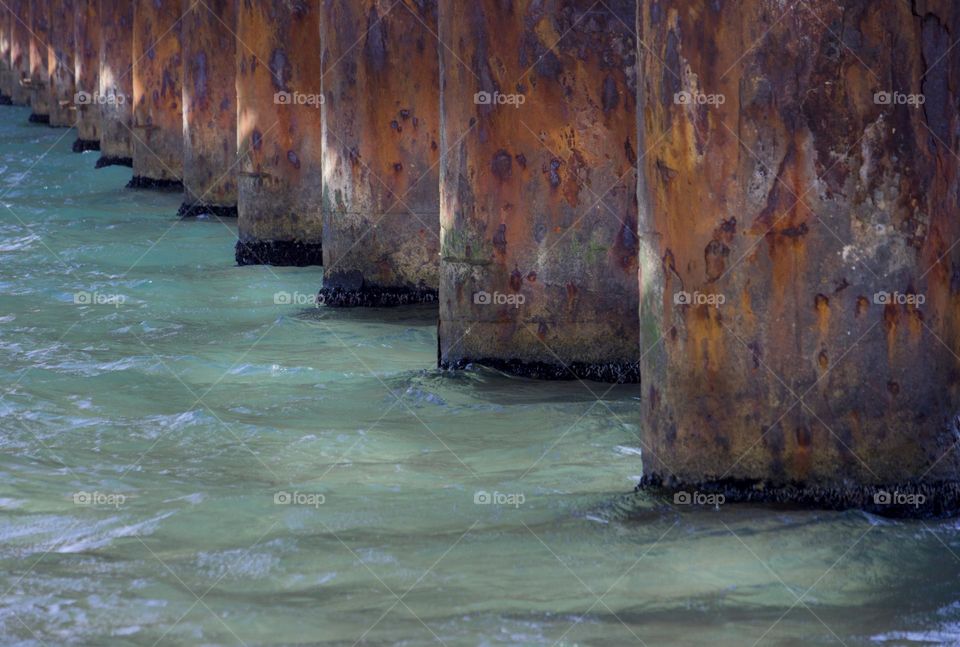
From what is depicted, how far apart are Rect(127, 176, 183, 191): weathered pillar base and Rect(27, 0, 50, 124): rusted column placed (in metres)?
10.5

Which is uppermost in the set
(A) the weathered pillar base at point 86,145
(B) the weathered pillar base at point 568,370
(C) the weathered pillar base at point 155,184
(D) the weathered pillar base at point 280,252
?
(A) the weathered pillar base at point 86,145

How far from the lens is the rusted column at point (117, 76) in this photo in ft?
59.4

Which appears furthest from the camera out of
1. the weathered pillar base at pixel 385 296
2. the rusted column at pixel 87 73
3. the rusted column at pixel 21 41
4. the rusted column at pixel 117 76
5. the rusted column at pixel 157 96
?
the rusted column at pixel 21 41

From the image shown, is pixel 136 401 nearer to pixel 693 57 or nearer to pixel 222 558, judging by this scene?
pixel 222 558

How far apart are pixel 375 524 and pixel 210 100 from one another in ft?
30.9

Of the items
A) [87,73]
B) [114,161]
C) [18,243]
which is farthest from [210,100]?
[87,73]

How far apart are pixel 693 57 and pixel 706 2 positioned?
0.53 feet

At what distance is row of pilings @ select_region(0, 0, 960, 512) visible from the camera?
4.84m

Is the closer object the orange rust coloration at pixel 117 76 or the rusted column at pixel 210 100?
the rusted column at pixel 210 100

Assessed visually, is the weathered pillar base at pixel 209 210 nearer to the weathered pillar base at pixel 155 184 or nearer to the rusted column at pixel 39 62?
the weathered pillar base at pixel 155 184

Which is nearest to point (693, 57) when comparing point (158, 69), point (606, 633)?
point (606, 633)

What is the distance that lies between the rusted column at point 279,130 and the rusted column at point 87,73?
9.82 meters

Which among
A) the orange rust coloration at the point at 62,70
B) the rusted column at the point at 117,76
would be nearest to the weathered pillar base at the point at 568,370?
the rusted column at the point at 117,76

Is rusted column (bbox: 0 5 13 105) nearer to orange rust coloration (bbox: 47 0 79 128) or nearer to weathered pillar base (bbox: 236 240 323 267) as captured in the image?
orange rust coloration (bbox: 47 0 79 128)
